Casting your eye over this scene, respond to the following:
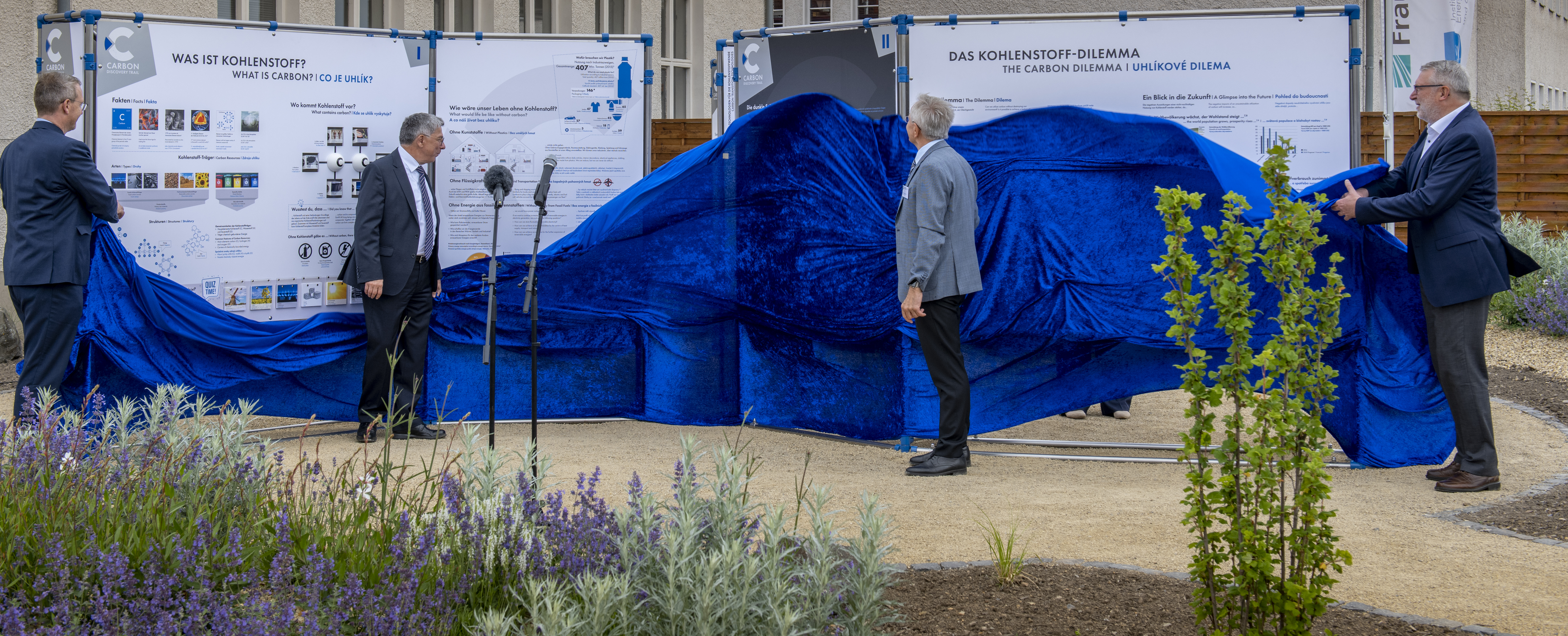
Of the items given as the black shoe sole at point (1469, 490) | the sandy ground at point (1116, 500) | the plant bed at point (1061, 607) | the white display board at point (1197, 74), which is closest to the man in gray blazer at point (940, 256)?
the sandy ground at point (1116, 500)

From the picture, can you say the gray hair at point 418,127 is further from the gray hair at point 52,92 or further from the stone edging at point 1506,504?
the stone edging at point 1506,504

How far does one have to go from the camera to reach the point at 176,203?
7246mm

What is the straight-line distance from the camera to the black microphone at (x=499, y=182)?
6988 millimetres

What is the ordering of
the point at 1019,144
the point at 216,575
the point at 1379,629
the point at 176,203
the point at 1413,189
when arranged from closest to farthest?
the point at 216,575 < the point at 1379,629 < the point at 1413,189 < the point at 1019,144 < the point at 176,203

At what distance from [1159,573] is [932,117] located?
2.76 metres

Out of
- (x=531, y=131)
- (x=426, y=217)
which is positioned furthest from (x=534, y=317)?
(x=531, y=131)

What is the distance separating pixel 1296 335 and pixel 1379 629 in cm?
118

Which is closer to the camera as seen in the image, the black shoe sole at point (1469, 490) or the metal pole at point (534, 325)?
the black shoe sole at point (1469, 490)

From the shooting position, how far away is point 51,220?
653 centimetres

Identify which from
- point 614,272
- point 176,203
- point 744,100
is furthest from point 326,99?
point 744,100

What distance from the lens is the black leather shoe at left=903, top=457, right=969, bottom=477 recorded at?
6508 millimetres

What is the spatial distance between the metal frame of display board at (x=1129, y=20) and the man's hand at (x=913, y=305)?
1157 millimetres

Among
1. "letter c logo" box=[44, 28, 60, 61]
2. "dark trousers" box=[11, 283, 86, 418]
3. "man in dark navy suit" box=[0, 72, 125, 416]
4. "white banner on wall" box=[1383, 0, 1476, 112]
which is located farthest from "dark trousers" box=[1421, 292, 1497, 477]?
"letter c logo" box=[44, 28, 60, 61]

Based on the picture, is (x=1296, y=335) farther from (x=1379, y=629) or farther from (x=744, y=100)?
(x=744, y=100)
